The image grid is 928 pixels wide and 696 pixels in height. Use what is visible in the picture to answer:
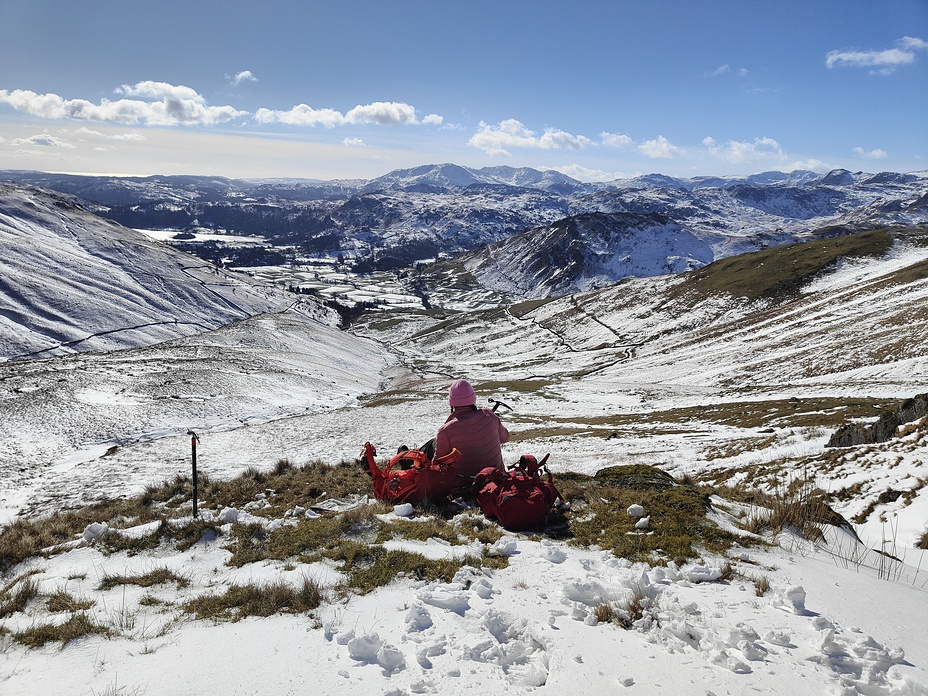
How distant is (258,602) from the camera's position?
5191 millimetres

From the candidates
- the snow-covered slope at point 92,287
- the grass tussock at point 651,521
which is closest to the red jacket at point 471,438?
the grass tussock at point 651,521

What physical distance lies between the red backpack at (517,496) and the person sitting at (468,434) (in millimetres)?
592

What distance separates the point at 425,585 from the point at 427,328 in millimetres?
135380

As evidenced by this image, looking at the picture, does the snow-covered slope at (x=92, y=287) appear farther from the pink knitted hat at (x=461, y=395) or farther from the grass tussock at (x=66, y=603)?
the pink knitted hat at (x=461, y=395)

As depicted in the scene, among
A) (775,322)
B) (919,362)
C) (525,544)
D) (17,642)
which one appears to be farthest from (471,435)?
(775,322)

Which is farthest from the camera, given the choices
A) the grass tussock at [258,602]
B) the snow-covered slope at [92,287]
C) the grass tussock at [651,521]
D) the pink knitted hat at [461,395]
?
the snow-covered slope at [92,287]

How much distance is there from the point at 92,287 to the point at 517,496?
12436cm

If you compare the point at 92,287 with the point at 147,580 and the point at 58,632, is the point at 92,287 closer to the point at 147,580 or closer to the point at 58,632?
the point at 147,580

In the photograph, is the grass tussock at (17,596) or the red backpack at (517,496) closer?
the grass tussock at (17,596)

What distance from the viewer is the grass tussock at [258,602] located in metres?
5.08

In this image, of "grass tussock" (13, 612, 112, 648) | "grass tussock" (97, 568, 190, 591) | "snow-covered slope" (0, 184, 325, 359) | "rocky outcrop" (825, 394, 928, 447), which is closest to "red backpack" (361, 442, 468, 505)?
"grass tussock" (97, 568, 190, 591)

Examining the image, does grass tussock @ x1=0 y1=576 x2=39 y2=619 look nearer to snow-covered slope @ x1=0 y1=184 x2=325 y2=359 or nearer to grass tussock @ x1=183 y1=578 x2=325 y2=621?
grass tussock @ x1=183 y1=578 x2=325 y2=621

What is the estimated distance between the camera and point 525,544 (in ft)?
22.7

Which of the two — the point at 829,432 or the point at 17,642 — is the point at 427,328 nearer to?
the point at 829,432
